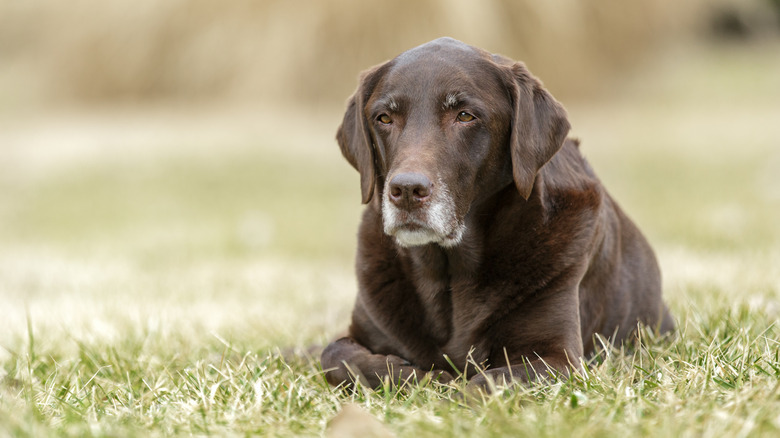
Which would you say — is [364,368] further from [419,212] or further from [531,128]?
[531,128]

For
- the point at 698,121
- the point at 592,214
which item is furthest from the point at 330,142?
the point at 592,214

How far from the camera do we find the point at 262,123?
1150 cm

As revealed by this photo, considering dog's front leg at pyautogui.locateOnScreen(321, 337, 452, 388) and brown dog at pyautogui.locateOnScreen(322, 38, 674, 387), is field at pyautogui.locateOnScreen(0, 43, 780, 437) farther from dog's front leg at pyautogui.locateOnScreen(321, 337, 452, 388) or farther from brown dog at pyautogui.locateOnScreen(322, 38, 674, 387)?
brown dog at pyautogui.locateOnScreen(322, 38, 674, 387)

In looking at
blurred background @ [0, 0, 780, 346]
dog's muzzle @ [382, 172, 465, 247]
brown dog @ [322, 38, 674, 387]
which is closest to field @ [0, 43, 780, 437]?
blurred background @ [0, 0, 780, 346]

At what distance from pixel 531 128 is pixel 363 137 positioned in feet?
1.93

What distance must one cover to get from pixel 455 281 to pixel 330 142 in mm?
8675

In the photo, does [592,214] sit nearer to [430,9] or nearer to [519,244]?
[519,244]

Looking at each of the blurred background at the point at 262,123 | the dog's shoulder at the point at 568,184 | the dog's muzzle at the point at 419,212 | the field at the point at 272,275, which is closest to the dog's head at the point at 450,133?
the dog's muzzle at the point at 419,212

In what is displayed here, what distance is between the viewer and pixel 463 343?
286 centimetres

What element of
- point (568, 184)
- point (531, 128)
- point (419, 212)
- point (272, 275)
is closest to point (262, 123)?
point (272, 275)

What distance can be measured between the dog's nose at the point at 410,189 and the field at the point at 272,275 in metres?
0.56

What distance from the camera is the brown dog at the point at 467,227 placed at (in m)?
2.68

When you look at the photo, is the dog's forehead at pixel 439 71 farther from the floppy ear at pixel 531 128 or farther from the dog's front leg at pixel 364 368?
the dog's front leg at pixel 364 368

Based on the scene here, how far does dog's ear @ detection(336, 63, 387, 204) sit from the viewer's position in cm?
298
